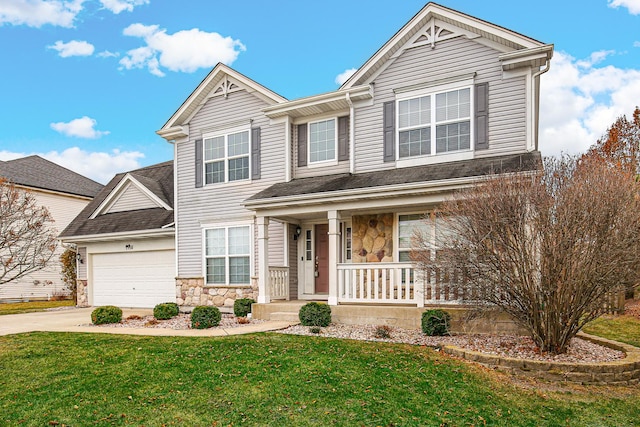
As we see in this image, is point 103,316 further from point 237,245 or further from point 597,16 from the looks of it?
point 597,16

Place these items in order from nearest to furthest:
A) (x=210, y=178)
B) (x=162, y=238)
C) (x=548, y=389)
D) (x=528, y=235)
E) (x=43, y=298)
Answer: (x=548, y=389) → (x=528, y=235) → (x=210, y=178) → (x=162, y=238) → (x=43, y=298)

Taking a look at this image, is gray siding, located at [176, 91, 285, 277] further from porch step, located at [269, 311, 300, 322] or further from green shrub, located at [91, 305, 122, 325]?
porch step, located at [269, 311, 300, 322]

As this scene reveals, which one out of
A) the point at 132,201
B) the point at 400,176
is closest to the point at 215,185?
the point at 132,201

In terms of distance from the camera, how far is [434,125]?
36.7 ft

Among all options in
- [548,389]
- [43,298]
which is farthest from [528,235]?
[43,298]

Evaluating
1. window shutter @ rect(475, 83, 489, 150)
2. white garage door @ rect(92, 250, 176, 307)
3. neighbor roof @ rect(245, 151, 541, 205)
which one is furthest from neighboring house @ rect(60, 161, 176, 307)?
window shutter @ rect(475, 83, 489, 150)

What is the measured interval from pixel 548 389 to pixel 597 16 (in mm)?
12194

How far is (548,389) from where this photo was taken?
19.7ft

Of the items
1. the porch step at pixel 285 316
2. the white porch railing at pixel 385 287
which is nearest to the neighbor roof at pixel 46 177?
the porch step at pixel 285 316

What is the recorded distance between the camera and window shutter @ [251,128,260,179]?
13.6 meters

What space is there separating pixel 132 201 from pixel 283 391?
13381mm

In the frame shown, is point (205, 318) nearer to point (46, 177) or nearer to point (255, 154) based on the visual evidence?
point (255, 154)

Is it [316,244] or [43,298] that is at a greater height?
[316,244]

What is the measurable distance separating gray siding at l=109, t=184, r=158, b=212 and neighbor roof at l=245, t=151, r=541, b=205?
6146 millimetres
